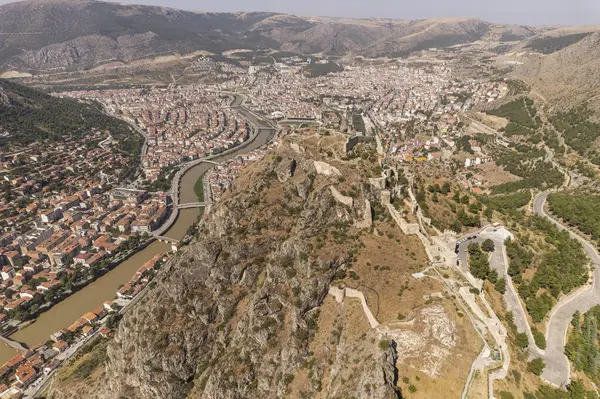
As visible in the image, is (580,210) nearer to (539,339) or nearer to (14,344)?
(539,339)

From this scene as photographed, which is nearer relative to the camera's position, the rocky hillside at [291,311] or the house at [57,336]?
the rocky hillside at [291,311]

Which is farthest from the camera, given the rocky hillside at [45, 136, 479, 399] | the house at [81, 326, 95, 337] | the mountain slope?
the mountain slope

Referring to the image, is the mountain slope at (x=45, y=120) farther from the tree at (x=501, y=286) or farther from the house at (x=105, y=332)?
the tree at (x=501, y=286)

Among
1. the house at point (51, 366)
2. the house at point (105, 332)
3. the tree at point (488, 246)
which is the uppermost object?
the tree at point (488, 246)

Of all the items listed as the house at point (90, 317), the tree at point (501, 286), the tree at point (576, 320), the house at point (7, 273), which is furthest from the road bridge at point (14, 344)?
the tree at point (576, 320)

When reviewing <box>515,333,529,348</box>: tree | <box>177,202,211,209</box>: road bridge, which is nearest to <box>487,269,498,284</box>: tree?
<box>515,333,529,348</box>: tree

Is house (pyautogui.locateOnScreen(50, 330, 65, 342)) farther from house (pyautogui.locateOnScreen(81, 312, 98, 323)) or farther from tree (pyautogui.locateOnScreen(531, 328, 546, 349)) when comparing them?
tree (pyautogui.locateOnScreen(531, 328, 546, 349))

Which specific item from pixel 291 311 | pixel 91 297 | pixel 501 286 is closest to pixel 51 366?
pixel 91 297
